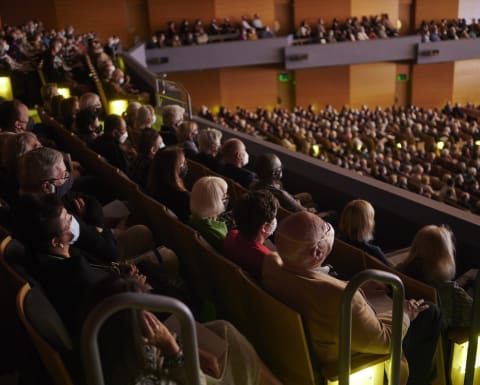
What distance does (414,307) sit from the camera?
179 centimetres

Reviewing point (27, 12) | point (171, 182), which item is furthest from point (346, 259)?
point (27, 12)

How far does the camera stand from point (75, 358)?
1.36m

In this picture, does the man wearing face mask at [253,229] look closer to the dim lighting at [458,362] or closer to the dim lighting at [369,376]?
the dim lighting at [369,376]

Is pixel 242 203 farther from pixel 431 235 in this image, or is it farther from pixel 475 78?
pixel 475 78

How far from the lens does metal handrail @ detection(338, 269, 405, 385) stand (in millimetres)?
1281

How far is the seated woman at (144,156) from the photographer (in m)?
3.02

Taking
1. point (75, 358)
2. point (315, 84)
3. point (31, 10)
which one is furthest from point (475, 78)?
point (75, 358)

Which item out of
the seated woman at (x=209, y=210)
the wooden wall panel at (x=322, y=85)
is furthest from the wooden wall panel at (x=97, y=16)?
the seated woman at (x=209, y=210)

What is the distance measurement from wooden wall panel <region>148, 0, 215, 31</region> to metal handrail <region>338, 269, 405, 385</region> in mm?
13964

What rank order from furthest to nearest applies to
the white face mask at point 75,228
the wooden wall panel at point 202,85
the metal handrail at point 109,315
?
the wooden wall panel at point 202,85, the white face mask at point 75,228, the metal handrail at point 109,315

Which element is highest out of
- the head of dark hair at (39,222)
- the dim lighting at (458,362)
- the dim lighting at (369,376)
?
the head of dark hair at (39,222)

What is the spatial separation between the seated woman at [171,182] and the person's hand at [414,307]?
1.15 meters

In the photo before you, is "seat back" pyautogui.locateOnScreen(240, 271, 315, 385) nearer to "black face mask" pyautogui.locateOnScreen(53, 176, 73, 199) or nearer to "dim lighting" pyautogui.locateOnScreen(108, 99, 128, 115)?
"black face mask" pyautogui.locateOnScreen(53, 176, 73, 199)

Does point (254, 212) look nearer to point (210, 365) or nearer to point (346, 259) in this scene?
point (346, 259)
